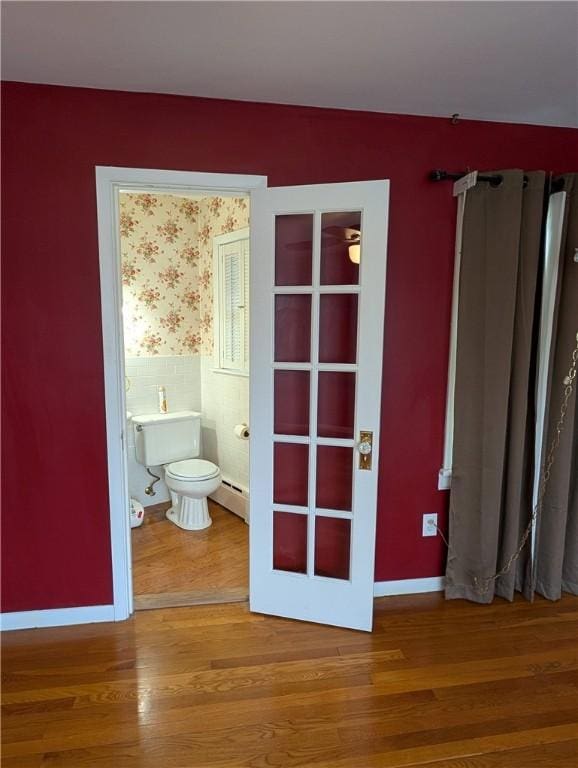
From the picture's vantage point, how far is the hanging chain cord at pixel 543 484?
222 cm

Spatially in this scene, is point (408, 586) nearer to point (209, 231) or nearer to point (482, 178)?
point (482, 178)

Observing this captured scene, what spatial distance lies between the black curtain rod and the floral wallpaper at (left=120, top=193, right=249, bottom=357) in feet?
5.25

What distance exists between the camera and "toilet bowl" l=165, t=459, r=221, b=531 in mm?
3107

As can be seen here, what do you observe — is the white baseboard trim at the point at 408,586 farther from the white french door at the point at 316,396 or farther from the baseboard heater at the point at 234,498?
the baseboard heater at the point at 234,498

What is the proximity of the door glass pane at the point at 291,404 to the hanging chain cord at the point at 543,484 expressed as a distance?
1.09m

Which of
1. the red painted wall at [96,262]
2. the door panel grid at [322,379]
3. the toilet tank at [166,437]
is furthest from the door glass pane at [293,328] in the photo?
the toilet tank at [166,437]

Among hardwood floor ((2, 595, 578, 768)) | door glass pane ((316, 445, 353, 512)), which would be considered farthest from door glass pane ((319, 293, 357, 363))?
hardwood floor ((2, 595, 578, 768))

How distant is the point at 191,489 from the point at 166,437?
52 cm

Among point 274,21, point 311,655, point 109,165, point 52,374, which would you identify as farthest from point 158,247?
point 311,655

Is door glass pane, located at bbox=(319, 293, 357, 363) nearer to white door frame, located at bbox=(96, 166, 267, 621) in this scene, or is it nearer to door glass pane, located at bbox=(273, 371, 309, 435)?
door glass pane, located at bbox=(273, 371, 309, 435)

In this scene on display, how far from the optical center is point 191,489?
10.2 ft

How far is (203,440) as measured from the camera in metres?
3.81

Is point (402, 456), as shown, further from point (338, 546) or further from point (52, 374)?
point (52, 374)

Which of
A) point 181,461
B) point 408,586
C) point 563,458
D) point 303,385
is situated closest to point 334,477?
point 303,385
